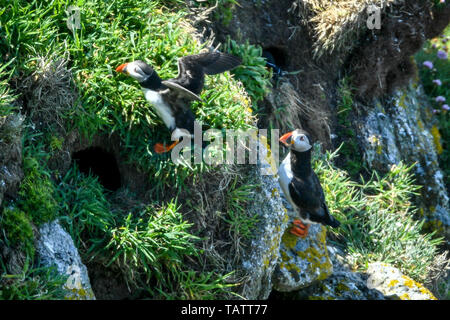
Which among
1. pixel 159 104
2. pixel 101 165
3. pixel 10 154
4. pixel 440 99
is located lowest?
pixel 101 165

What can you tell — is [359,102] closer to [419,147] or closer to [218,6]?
[419,147]

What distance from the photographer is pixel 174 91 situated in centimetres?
443

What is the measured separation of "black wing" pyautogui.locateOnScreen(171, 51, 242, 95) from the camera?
4.53 meters

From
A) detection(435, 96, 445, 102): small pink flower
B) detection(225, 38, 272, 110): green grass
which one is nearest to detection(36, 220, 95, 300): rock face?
detection(225, 38, 272, 110): green grass

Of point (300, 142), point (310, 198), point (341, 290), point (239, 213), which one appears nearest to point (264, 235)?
point (239, 213)

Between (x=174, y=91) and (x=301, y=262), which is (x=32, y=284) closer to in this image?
(x=174, y=91)

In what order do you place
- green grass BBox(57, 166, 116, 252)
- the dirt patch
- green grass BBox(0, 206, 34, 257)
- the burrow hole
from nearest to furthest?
green grass BBox(0, 206, 34, 257) < green grass BBox(57, 166, 116, 252) < the burrow hole < the dirt patch

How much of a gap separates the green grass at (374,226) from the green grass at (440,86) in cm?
175

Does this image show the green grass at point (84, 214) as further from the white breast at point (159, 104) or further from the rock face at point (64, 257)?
the white breast at point (159, 104)

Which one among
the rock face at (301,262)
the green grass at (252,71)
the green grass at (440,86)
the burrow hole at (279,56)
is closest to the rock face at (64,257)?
the rock face at (301,262)

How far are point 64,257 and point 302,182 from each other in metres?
2.07

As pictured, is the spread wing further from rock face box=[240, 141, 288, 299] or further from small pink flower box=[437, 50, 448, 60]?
small pink flower box=[437, 50, 448, 60]

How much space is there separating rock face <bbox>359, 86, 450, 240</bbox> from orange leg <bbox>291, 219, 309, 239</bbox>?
184cm

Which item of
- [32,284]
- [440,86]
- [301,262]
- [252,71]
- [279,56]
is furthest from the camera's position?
[440,86]
